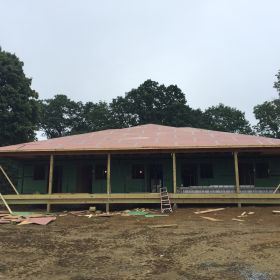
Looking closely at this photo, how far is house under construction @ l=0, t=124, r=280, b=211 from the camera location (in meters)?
16.8

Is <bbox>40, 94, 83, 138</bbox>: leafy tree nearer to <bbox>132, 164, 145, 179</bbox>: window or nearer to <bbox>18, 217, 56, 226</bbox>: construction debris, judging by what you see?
<bbox>132, 164, 145, 179</bbox>: window

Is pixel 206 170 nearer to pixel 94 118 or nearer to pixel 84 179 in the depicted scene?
pixel 84 179

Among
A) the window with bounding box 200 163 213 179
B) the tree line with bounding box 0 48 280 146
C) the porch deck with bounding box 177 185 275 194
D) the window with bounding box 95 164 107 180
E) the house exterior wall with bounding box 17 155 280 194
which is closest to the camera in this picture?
the porch deck with bounding box 177 185 275 194

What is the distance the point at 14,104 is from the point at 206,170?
19.5 meters

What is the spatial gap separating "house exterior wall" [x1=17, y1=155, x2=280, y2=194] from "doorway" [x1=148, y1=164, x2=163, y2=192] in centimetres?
20

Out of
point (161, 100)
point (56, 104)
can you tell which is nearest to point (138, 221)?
point (161, 100)

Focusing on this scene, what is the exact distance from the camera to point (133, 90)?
55531mm

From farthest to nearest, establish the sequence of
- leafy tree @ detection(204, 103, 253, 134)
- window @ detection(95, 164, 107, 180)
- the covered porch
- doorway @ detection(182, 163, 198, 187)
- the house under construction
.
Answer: leafy tree @ detection(204, 103, 253, 134) → window @ detection(95, 164, 107, 180) → doorway @ detection(182, 163, 198, 187) → the covered porch → the house under construction

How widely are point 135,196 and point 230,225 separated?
5908mm

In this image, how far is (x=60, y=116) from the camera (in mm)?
58406

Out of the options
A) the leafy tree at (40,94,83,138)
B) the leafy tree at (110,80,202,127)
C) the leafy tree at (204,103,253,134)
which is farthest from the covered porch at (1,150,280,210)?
the leafy tree at (40,94,83,138)

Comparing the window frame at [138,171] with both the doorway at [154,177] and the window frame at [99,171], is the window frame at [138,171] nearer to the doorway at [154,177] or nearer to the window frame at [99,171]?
the doorway at [154,177]

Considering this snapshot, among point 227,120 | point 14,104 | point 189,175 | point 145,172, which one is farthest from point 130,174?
point 227,120

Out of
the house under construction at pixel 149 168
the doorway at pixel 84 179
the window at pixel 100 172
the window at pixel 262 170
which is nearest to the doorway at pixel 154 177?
the house under construction at pixel 149 168
